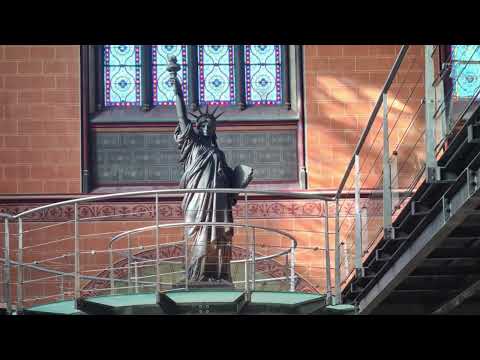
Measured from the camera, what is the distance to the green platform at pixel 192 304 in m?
8.48

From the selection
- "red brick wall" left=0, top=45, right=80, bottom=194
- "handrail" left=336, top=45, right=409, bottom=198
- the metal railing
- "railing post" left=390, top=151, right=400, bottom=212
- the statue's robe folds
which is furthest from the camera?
"red brick wall" left=0, top=45, right=80, bottom=194

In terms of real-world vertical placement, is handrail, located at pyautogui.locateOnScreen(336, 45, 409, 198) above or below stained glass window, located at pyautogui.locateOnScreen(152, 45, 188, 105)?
below

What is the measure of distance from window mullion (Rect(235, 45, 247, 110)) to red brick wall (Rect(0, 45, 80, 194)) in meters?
1.85

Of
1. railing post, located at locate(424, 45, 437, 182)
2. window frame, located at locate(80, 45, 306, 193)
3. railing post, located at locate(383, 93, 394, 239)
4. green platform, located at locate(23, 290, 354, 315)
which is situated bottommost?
green platform, located at locate(23, 290, 354, 315)

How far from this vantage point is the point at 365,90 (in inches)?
593

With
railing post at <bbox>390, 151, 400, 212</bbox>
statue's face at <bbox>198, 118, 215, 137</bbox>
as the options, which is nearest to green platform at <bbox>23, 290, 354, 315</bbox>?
railing post at <bbox>390, 151, 400, 212</bbox>

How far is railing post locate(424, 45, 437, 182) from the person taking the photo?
8148 millimetres

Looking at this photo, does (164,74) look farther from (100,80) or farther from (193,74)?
(100,80)

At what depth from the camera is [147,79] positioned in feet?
50.9

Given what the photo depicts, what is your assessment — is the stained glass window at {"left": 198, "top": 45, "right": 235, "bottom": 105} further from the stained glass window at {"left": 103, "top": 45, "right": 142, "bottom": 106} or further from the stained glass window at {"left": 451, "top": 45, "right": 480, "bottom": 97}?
the stained glass window at {"left": 451, "top": 45, "right": 480, "bottom": 97}

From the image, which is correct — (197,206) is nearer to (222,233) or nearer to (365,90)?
(222,233)

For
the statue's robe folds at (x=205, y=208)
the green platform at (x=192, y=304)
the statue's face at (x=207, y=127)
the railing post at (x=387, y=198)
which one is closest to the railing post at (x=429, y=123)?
the railing post at (x=387, y=198)

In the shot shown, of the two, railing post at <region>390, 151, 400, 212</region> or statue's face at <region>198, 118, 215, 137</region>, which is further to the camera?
statue's face at <region>198, 118, 215, 137</region>

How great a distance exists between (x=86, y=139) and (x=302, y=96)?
2.49 meters
